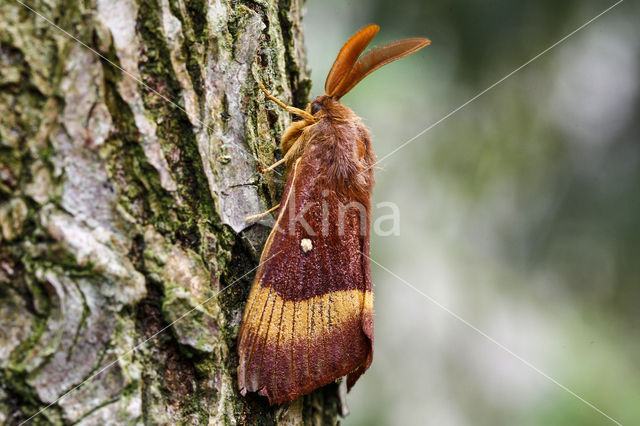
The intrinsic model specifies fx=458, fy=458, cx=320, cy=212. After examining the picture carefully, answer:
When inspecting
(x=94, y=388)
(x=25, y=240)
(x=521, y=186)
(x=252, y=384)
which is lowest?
(x=521, y=186)

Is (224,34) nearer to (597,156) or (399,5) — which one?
(399,5)

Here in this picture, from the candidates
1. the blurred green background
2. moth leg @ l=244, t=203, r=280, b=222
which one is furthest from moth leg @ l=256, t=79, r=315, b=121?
the blurred green background

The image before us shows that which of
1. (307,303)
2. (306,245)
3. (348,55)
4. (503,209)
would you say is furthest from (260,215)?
(503,209)

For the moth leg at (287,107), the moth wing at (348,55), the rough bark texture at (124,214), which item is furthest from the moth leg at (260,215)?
the moth wing at (348,55)

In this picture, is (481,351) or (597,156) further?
(481,351)

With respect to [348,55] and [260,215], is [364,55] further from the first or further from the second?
[260,215]

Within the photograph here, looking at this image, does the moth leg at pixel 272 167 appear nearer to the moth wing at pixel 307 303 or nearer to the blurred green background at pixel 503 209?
the moth wing at pixel 307 303

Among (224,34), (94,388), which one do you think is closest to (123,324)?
(94,388)
